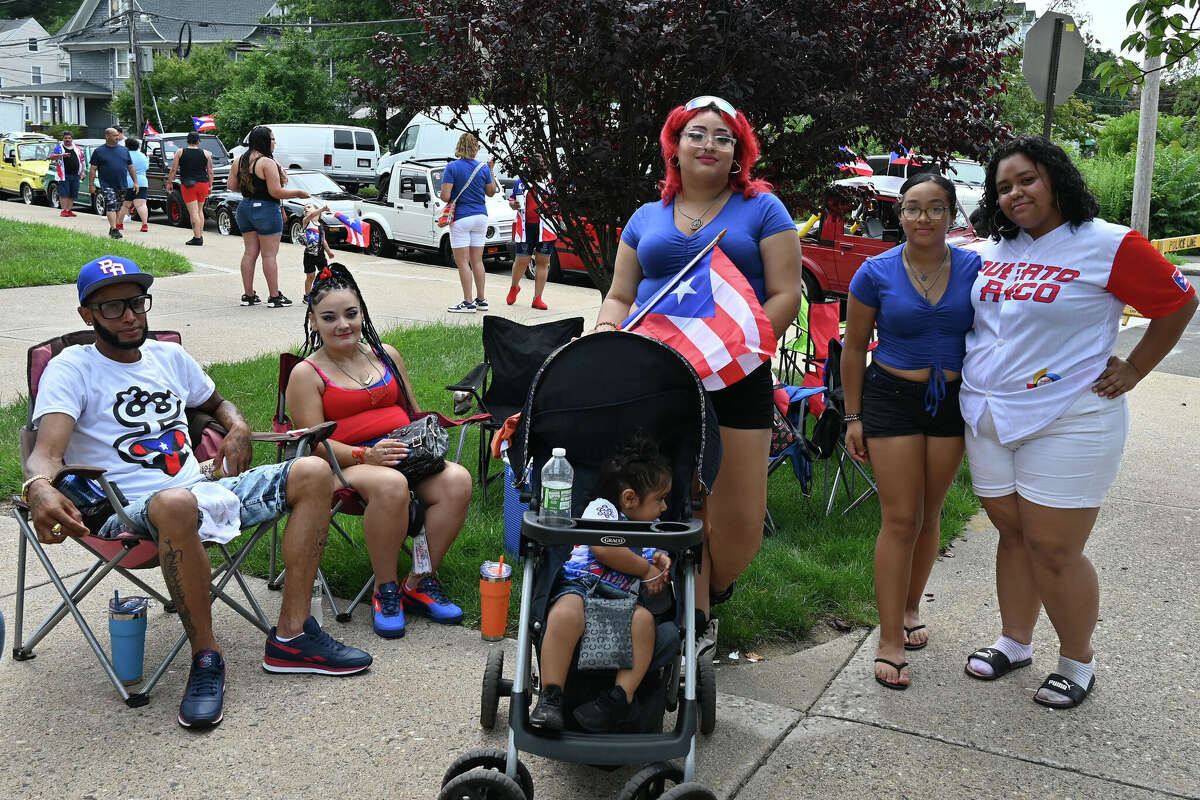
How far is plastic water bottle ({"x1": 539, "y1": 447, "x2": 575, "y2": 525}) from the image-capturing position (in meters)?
3.09

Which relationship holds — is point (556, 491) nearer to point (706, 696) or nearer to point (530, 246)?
point (706, 696)

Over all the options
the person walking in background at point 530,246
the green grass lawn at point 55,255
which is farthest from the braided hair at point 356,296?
the green grass lawn at point 55,255

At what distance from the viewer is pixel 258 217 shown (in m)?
11.1

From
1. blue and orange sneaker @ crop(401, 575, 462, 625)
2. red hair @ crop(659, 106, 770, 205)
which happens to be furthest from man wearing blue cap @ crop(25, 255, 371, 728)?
red hair @ crop(659, 106, 770, 205)

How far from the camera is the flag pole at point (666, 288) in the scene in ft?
11.6

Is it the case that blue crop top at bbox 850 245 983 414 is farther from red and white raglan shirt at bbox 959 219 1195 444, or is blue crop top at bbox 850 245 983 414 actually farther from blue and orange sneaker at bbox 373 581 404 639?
blue and orange sneaker at bbox 373 581 404 639

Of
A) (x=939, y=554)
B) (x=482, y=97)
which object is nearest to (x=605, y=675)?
(x=939, y=554)

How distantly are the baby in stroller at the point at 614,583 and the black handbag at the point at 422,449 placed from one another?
53.7 inches

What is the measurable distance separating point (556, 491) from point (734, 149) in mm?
1418

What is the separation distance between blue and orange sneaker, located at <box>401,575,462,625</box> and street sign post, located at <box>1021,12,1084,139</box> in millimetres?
6987

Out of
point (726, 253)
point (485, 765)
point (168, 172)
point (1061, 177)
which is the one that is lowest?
point (485, 765)

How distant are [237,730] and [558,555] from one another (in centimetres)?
126

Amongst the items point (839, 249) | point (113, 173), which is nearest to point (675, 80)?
point (839, 249)

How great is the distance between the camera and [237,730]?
353 centimetres
